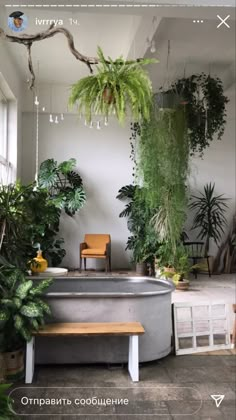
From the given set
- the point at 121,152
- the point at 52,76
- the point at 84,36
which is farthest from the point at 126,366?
the point at 121,152

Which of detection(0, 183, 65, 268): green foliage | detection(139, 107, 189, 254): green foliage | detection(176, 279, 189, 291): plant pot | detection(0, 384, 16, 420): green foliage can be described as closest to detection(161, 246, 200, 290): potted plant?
detection(176, 279, 189, 291): plant pot

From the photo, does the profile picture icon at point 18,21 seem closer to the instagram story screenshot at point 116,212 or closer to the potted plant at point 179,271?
the instagram story screenshot at point 116,212

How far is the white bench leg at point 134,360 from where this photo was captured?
304 centimetres

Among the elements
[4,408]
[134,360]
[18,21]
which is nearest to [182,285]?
[134,360]

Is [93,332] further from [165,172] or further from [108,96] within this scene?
[165,172]

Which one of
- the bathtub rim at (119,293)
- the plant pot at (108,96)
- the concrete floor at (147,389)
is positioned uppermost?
the plant pot at (108,96)

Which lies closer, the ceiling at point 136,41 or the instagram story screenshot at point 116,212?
the instagram story screenshot at point 116,212

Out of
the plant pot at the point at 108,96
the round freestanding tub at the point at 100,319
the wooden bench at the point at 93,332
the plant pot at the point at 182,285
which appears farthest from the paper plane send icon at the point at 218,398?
the plant pot at the point at 182,285

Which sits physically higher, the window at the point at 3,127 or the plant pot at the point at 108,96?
the window at the point at 3,127

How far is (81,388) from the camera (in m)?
2.77

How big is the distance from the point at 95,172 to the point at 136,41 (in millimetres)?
3604

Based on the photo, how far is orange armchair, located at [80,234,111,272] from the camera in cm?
703

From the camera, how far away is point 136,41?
4379 mm

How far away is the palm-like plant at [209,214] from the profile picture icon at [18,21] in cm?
658
